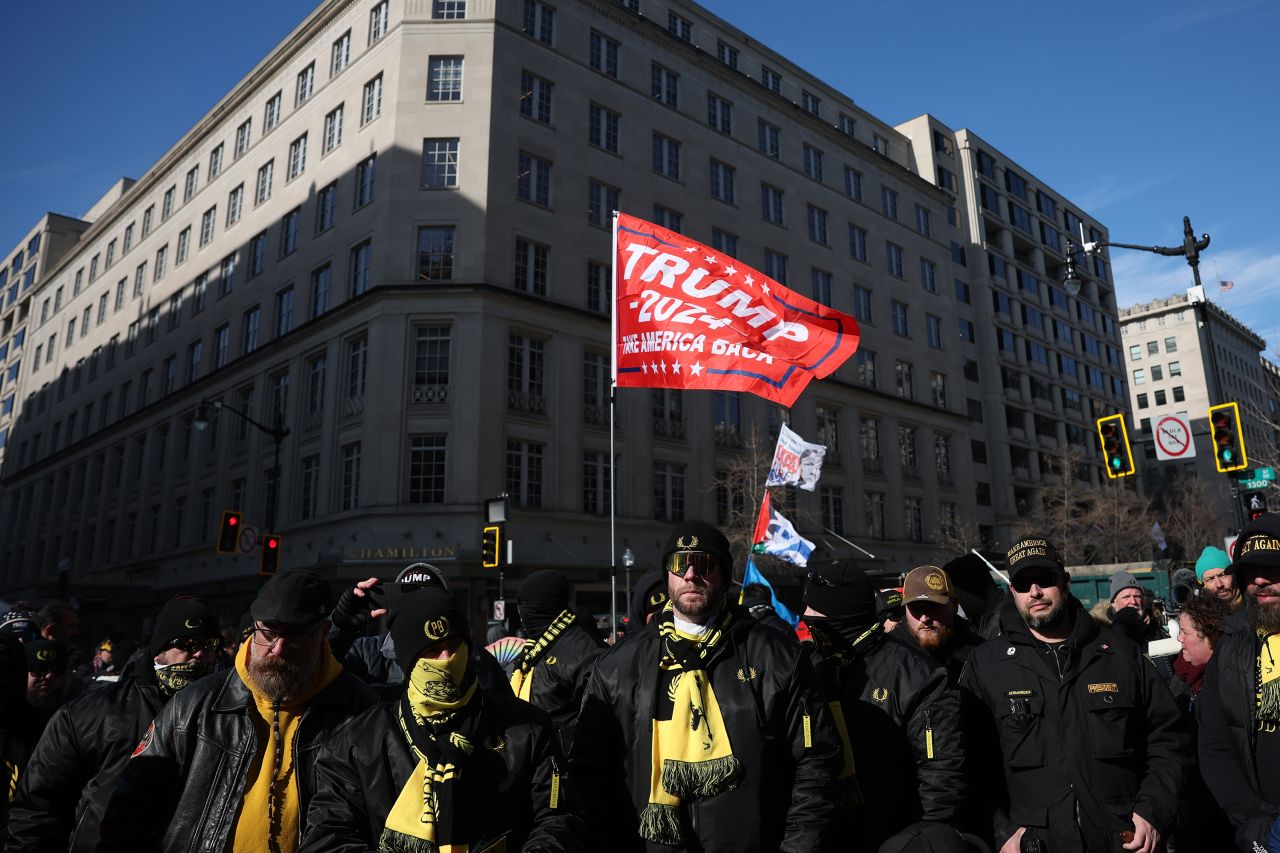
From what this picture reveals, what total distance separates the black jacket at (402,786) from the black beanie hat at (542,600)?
2.86m

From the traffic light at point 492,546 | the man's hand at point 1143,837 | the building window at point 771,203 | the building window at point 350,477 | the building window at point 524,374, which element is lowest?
the man's hand at point 1143,837

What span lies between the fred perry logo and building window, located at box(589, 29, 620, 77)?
37530 millimetres

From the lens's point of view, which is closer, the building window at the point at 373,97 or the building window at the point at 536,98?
the building window at the point at 373,97

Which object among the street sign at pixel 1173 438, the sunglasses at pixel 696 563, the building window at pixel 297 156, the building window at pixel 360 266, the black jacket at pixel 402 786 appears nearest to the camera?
the black jacket at pixel 402 786

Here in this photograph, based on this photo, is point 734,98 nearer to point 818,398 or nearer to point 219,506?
point 818,398

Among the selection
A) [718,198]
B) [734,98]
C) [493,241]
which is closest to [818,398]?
[718,198]

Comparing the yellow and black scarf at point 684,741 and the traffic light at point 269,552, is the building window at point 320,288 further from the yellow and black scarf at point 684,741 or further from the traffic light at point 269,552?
the yellow and black scarf at point 684,741

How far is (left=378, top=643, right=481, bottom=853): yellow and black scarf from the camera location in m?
3.04

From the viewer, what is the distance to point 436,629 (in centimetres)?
327

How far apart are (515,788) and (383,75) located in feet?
119

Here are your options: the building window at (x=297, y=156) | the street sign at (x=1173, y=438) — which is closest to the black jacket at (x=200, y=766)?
the street sign at (x=1173, y=438)

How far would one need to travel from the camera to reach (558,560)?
102ft

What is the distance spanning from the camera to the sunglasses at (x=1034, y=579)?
14.7 ft

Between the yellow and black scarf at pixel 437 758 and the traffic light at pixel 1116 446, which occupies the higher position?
Result: the traffic light at pixel 1116 446
